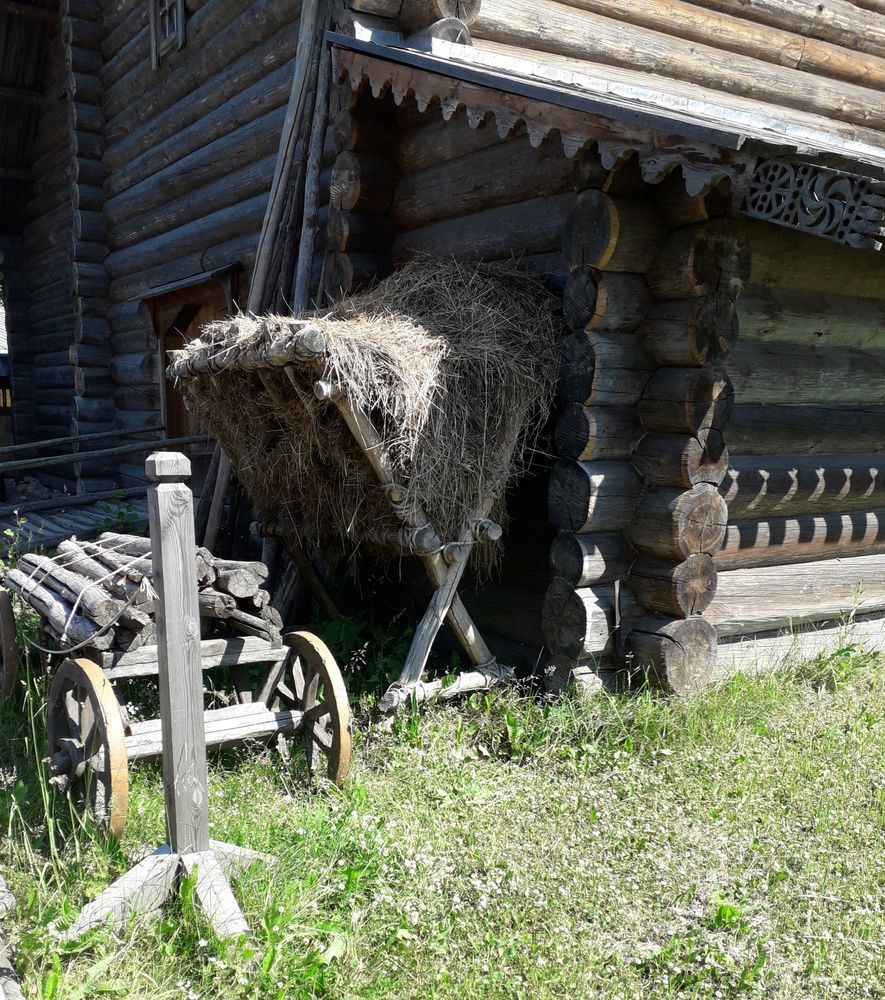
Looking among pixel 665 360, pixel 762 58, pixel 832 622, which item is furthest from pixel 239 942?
Answer: pixel 762 58

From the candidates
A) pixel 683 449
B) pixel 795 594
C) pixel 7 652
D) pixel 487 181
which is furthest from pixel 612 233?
pixel 7 652

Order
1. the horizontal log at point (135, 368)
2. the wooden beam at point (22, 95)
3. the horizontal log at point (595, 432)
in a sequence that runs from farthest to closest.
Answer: the wooden beam at point (22, 95)
the horizontal log at point (135, 368)
the horizontal log at point (595, 432)

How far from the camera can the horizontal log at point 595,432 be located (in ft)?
14.2

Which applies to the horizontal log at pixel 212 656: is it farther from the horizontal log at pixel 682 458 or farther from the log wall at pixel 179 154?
the log wall at pixel 179 154

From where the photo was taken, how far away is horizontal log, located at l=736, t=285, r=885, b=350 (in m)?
4.78

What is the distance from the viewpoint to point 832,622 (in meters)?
5.56

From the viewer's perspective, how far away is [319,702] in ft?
13.5

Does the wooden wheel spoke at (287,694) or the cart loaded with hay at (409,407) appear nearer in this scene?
the cart loaded with hay at (409,407)

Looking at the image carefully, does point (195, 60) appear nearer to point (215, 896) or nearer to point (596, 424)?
point (596, 424)

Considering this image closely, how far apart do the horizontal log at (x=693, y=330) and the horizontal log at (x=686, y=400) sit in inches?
2.6

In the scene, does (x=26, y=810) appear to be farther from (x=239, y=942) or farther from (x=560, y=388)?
(x=560, y=388)

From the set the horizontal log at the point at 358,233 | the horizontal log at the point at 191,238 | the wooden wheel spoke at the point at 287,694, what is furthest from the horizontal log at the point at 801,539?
the horizontal log at the point at 191,238

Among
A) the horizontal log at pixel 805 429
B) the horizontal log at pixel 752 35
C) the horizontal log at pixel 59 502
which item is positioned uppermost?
the horizontal log at pixel 752 35

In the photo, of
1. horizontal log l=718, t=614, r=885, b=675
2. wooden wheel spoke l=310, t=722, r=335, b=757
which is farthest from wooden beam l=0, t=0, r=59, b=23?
horizontal log l=718, t=614, r=885, b=675
